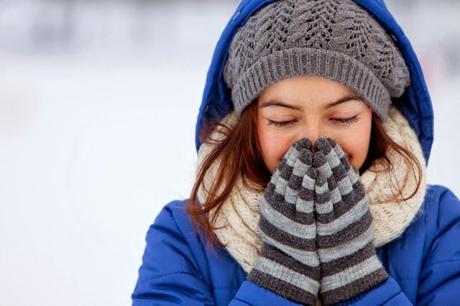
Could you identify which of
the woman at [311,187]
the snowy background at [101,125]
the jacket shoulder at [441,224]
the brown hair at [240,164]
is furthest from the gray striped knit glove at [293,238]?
the snowy background at [101,125]

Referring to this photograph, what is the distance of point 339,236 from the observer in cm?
113

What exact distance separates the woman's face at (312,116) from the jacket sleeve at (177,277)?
0.72 feet

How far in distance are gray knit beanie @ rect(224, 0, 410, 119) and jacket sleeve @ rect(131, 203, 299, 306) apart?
277mm

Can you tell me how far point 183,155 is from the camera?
303 centimetres

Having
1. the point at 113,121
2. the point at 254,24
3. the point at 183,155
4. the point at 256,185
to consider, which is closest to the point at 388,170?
the point at 256,185

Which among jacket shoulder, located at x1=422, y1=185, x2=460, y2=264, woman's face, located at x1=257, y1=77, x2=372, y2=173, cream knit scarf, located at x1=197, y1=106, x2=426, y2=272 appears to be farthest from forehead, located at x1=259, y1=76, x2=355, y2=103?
jacket shoulder, located at x1=422, y1=185, x2=460, y2=264

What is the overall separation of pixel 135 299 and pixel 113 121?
2438mm

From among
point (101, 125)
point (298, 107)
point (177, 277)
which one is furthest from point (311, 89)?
point (101, 125)

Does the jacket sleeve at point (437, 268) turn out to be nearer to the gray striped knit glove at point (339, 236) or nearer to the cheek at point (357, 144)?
the gray striped knit glove at point (339, 236)

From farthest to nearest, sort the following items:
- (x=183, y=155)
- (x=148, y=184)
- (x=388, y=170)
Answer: (x=183, y=155)
(x=148, y=184)
(x=388, y=170)

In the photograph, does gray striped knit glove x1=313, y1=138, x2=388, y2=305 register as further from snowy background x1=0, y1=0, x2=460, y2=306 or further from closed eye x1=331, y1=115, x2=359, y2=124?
snowy background x1=0, y1=0, x2=460, y2=306

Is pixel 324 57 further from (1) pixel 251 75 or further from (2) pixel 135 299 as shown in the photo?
(2) pixel 135 299

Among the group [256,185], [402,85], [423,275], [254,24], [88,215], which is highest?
[254,24]

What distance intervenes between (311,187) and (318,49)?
0.77 feet
